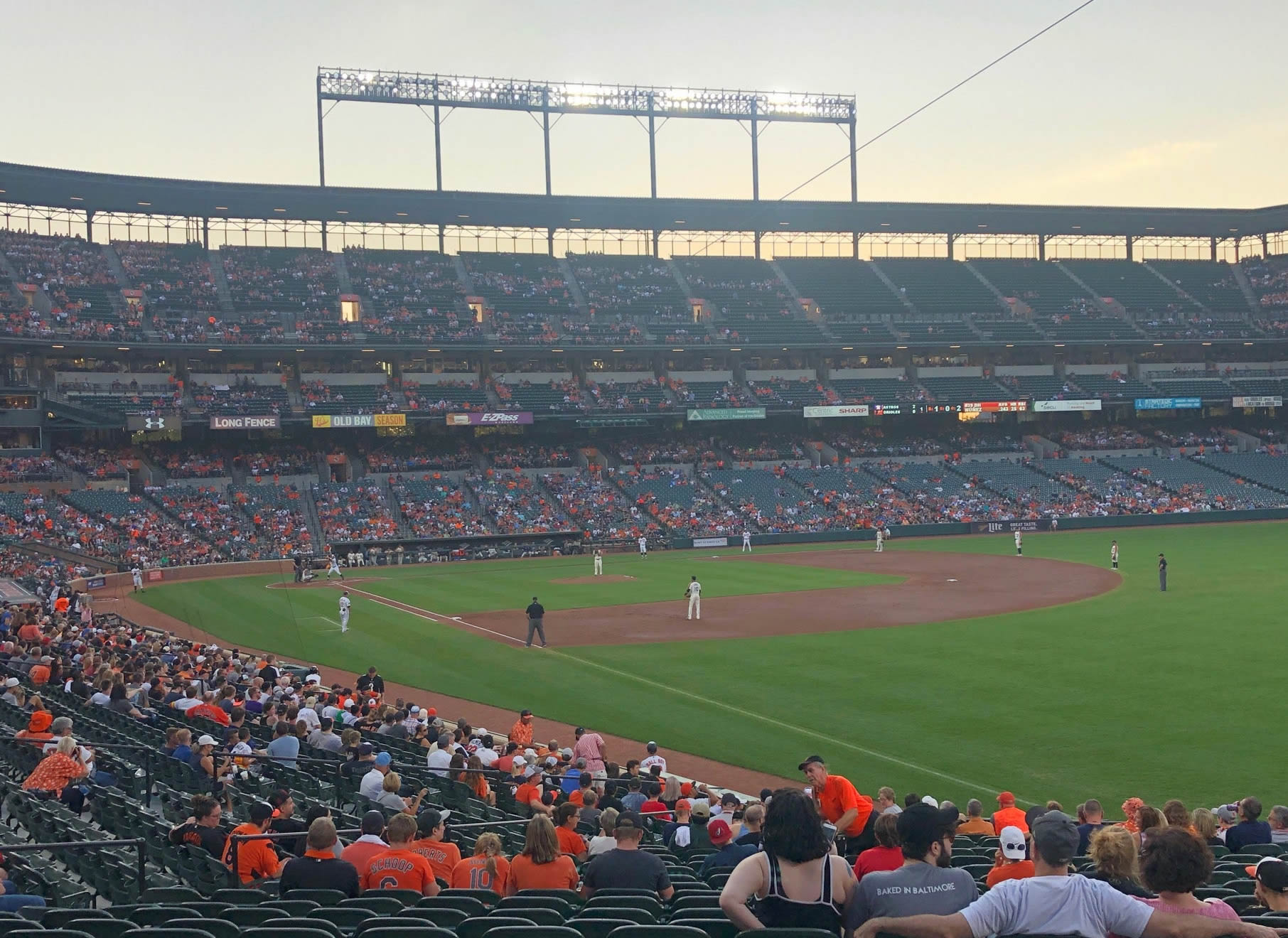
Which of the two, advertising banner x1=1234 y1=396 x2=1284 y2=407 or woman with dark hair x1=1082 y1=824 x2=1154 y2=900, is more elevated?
advertising banner x1=1234 y1=396 x2=1284 y2=407

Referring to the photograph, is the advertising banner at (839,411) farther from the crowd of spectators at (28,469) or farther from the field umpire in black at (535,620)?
the field umpire in black at (535,620)

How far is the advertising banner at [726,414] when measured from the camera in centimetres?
7094

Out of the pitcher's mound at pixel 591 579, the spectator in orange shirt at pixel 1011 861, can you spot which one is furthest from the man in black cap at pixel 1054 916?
the pitcher's mound at pixel 591 579

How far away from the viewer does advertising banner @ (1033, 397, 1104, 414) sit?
7488 cm

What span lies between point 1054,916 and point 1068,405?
7611 cm

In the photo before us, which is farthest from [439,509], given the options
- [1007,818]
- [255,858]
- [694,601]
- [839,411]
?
[255,858]

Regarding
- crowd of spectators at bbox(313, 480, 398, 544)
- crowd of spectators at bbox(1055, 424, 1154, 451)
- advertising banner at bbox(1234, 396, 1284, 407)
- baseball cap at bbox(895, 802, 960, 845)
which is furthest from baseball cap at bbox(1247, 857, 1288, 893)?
advertising banner at bbox(1234, 396, 1284, 407)

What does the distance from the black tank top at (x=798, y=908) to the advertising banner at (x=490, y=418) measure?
204ft

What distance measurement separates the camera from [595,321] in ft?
243

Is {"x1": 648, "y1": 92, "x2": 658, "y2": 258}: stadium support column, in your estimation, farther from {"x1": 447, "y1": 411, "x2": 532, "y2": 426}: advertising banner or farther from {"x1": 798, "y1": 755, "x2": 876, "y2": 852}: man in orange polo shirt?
{"x1": 798, "y1": 755, "x2": 876, "y2": 852}: man in orange polo shirt

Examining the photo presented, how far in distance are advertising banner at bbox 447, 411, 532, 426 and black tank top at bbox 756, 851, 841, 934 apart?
204 ft

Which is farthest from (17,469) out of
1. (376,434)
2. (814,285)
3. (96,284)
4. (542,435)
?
(814,285)

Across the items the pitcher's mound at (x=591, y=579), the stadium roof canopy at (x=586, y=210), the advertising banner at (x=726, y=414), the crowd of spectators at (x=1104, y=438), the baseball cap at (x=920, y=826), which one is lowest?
the pitcher's mound at (x=591, y=579)

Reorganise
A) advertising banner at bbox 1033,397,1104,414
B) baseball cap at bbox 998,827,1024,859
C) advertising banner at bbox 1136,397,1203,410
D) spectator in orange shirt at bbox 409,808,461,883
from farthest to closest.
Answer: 1. advertising banner at bbox 1136,397,1203,410
2. advertising banner at bbox 1033,397,1104,414
3. spectator in orange shirt at bbox 409,808,461,883
4. baseball cap at bbox 998,827,1024,859
